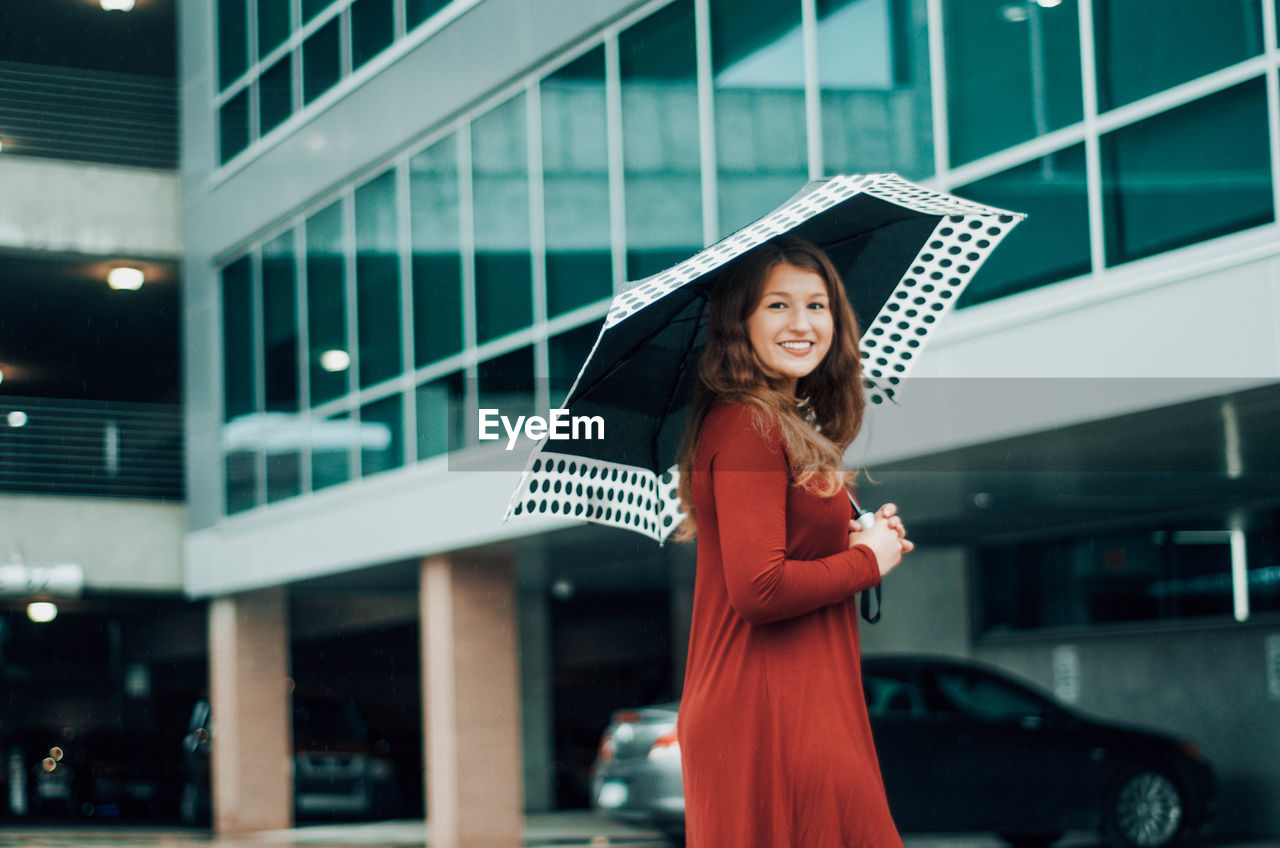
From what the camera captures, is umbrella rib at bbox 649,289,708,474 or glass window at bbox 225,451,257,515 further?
glass window at bbox 225,451,257,515

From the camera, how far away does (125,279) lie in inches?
748

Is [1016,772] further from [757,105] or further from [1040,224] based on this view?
[757,105]

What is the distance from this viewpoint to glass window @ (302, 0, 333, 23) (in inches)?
615

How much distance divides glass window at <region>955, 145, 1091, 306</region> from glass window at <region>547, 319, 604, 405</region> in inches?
142

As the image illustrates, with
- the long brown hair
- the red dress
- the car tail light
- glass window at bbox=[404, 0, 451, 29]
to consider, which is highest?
glass window at bbox=[404, 0, 451, 29]

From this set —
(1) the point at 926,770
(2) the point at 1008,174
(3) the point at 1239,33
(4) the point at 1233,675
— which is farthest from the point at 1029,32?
(4) the point at 1233,675

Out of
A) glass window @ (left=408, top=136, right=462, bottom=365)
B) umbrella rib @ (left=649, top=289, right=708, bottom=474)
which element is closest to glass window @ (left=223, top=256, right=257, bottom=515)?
glass window @ (left=408, top=136, right=462, bottom=365)

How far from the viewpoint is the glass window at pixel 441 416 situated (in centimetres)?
1318

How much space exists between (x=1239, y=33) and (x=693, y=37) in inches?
166

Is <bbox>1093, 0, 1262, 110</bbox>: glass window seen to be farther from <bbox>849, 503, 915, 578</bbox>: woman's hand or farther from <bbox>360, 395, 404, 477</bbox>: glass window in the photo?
<bbox>360, 395, 404, 477</bbox>: glass window

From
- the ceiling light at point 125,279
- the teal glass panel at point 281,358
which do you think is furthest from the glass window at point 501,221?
the ceiling light at point 125,279

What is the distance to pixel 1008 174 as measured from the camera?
8609 mm

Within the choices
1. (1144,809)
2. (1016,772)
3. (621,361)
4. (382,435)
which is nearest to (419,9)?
(382,435)

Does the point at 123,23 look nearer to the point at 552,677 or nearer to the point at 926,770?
the point at 552,677
